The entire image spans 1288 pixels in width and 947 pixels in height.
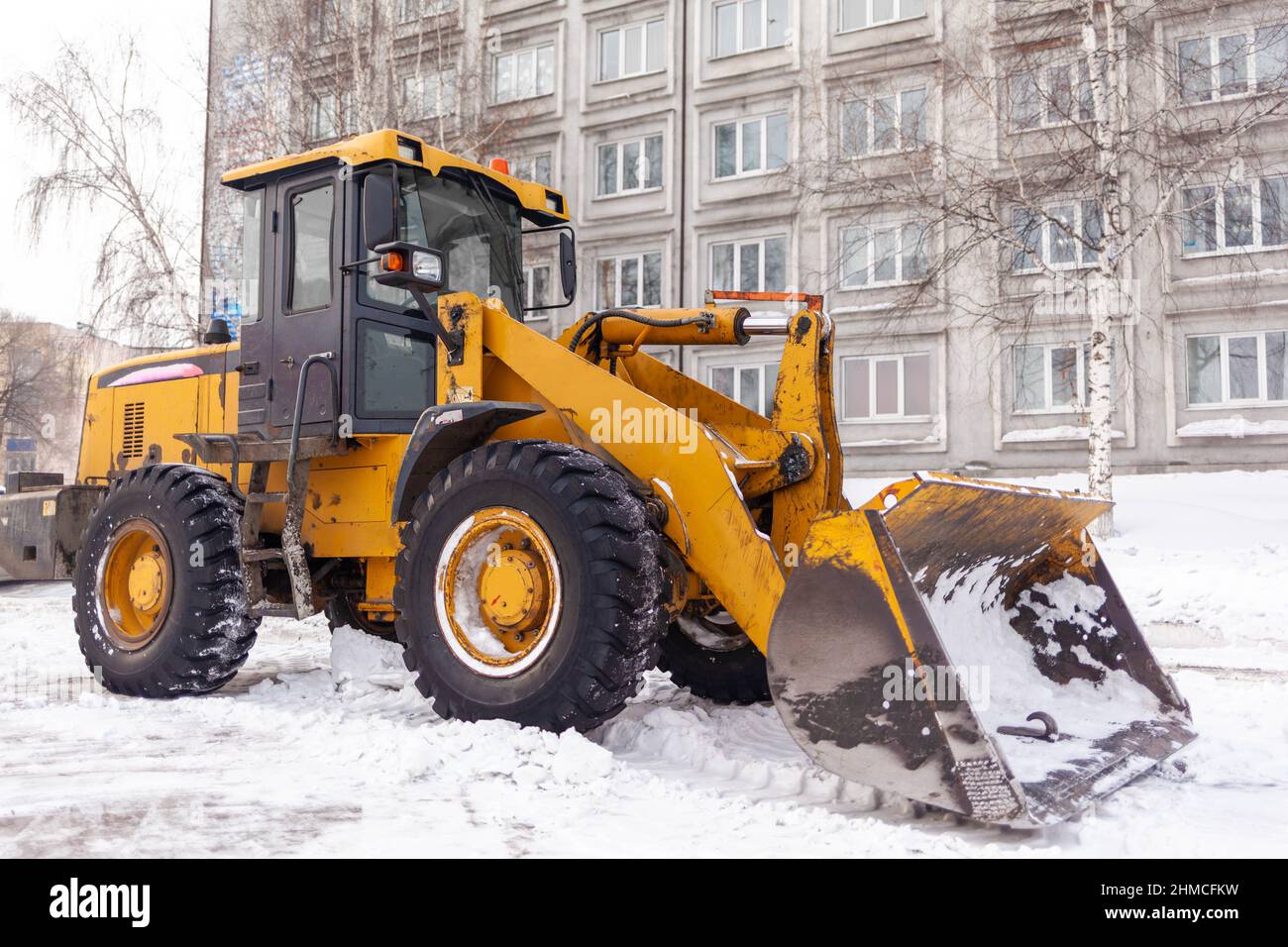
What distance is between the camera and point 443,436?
4.74 metres

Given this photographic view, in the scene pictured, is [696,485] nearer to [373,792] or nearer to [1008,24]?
[373,792]

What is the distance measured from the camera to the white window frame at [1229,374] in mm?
17641

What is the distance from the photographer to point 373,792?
3617 millimetres

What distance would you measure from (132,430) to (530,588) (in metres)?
4.08

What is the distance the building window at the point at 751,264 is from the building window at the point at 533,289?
13.6 metres

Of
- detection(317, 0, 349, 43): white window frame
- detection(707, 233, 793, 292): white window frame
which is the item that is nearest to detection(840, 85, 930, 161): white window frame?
detection(707, 233, 793, 292): white window frame

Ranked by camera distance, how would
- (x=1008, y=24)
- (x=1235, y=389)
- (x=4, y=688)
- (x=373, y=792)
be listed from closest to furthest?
1. (x=373, y=792)
2. (x=4, y=688)
3. (x=1008, y=24)
4. (x=1235, y=389)

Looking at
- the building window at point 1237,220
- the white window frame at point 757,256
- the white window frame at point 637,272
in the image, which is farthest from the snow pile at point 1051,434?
the white window frame at point 637,272

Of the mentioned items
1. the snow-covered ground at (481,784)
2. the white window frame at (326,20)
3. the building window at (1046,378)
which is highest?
the white window frame at (326,20)

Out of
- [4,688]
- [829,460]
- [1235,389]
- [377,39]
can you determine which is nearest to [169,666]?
[4,688]

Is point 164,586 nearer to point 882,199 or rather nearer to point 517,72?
point 882,199

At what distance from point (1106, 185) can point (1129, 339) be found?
6750mm

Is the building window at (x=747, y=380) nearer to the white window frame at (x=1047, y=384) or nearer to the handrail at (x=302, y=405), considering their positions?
the white window frame at (x=1047, y=384)

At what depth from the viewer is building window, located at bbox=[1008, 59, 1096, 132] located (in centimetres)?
1252
